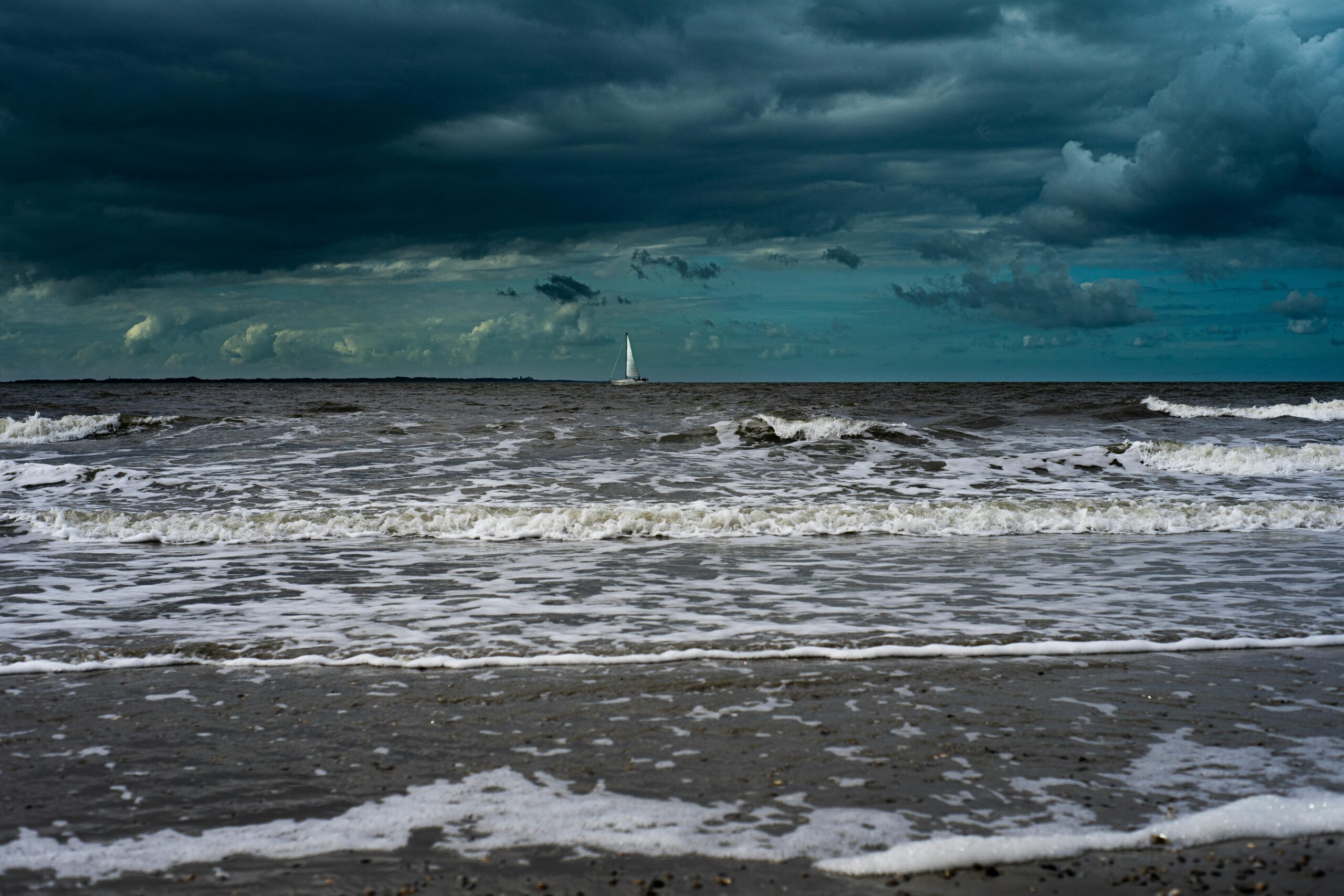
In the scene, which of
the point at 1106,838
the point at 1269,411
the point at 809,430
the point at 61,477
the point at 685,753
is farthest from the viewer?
the point at 1269,411

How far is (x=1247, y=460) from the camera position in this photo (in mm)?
16141

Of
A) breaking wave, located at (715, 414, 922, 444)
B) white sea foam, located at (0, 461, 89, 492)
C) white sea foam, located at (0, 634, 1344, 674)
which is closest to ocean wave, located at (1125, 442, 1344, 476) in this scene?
breaking wave, located at (715, 414, 922, 444)

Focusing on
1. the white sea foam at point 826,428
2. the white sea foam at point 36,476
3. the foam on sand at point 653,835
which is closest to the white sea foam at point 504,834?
the foam on sand at point 653,835

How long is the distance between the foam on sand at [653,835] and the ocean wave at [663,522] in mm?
7154

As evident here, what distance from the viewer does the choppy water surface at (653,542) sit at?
602 cm

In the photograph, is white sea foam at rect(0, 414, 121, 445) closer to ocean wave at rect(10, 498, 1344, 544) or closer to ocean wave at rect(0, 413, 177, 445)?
ocean wave at rect(0, 413, 177, 445)

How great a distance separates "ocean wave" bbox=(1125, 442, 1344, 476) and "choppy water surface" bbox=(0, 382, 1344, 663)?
0.06 meters

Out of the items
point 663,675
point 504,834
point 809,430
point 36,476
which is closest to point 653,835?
point 504,834

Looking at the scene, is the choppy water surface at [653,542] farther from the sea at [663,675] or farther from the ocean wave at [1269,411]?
the ocean wave at [1269,411]

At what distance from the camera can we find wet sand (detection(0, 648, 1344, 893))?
111 inches

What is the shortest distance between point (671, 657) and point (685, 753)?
1.54m

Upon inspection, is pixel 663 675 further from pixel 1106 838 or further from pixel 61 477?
pixel 61 477

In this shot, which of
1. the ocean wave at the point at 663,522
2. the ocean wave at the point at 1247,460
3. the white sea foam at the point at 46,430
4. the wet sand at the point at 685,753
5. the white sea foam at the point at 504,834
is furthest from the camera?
the white sea foam at the point at 46,430

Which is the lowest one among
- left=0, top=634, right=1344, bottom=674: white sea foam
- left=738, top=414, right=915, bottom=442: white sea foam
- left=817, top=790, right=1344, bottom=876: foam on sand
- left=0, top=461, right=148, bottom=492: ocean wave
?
left=0, top=634, right=1344, bottom=674: white sea foam
